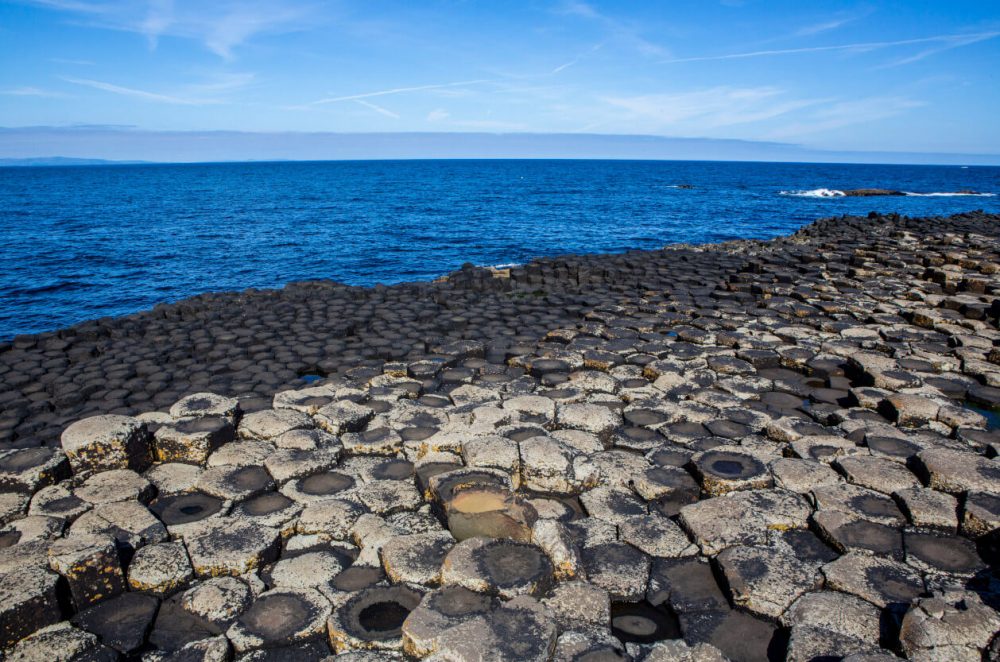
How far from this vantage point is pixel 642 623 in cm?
378

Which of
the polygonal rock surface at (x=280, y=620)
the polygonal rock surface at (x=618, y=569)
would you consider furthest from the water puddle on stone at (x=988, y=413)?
the polygonal rock surface at (x=280, y=620)

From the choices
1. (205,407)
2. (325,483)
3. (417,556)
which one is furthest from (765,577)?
(205,407)

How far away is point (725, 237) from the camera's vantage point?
33.6 meters

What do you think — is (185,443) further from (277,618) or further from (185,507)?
(277,618)

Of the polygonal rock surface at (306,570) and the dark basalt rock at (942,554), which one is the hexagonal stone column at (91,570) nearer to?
the polygonal rock surface at (306,570)

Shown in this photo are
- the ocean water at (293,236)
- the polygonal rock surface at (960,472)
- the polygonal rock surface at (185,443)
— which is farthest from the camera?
the ocean water at (293,236)

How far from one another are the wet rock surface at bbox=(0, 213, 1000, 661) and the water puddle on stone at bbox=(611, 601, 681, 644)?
0.07 ft

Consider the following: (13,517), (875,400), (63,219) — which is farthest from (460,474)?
(63,219)

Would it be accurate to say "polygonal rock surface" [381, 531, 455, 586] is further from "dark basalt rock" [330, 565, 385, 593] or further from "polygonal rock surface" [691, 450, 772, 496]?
"polygonal rock surface" [691, 450, 772, 496]

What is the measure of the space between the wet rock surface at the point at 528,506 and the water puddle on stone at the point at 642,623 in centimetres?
2

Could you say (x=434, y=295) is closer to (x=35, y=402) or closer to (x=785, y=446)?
(x=35, y=402)

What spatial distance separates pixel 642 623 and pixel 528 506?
1071 mm

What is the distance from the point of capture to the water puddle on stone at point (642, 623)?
368 centimetres

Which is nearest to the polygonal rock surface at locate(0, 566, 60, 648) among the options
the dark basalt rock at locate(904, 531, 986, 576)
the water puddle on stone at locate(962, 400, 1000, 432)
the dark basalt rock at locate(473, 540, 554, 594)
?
the dark basalt rock at locate(473, 540, 554, 594)
